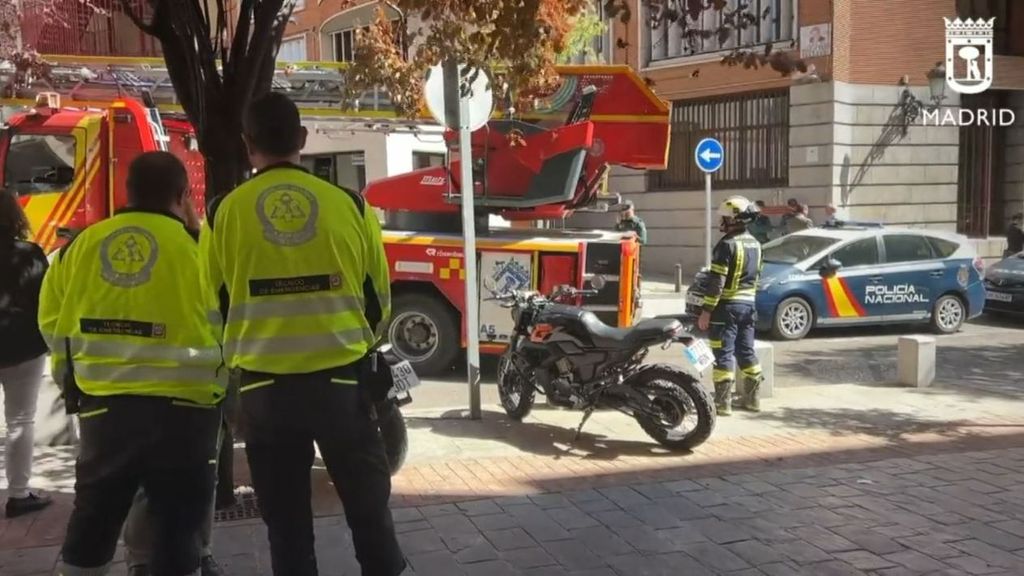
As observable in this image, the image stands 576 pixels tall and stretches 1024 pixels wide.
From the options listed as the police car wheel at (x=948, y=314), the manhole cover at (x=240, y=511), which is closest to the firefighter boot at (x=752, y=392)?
the manhole cover at (x=240, y=511)

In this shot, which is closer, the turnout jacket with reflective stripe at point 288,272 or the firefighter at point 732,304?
the turnout jacket with reflective stripe at point 288,272

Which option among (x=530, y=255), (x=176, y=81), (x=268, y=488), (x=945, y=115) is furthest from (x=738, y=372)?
(x=945, y=115)

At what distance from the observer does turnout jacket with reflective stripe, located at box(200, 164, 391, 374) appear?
3033 millimetres

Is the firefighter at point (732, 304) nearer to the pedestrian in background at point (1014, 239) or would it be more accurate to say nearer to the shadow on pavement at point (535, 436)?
the shadow on pavement at point (535, 436)

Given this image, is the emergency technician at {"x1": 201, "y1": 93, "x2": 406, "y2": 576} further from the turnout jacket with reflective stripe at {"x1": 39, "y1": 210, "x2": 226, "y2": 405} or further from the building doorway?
the building doorway

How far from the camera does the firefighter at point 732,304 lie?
25.5 feet

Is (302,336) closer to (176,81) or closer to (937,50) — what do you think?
(176,81)

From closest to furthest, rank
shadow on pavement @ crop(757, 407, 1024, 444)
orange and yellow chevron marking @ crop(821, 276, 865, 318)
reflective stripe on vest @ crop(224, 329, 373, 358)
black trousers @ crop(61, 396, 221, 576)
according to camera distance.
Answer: reflective stripe on vest @ crop(224, 329, 373, 358), black trousers @ crop(61, 396, 221, 576), shadow on pavement @ crop(757, 407, 1024, 444), orange and yellow chevron marking @ crop(821, 276, 865, 318)

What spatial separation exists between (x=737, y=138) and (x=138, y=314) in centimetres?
1952

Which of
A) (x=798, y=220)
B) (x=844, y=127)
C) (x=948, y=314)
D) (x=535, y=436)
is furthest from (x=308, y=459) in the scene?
(x=844, y=127)

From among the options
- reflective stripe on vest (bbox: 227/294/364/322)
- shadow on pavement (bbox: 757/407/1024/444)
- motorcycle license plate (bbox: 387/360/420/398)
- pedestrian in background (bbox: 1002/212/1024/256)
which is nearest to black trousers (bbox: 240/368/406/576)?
reflective stripe on vest (bbox: 227/294/364/322)

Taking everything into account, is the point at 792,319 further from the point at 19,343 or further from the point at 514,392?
the point at 19,343

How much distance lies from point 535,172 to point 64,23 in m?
9.96

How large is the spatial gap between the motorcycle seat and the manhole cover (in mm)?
2755
